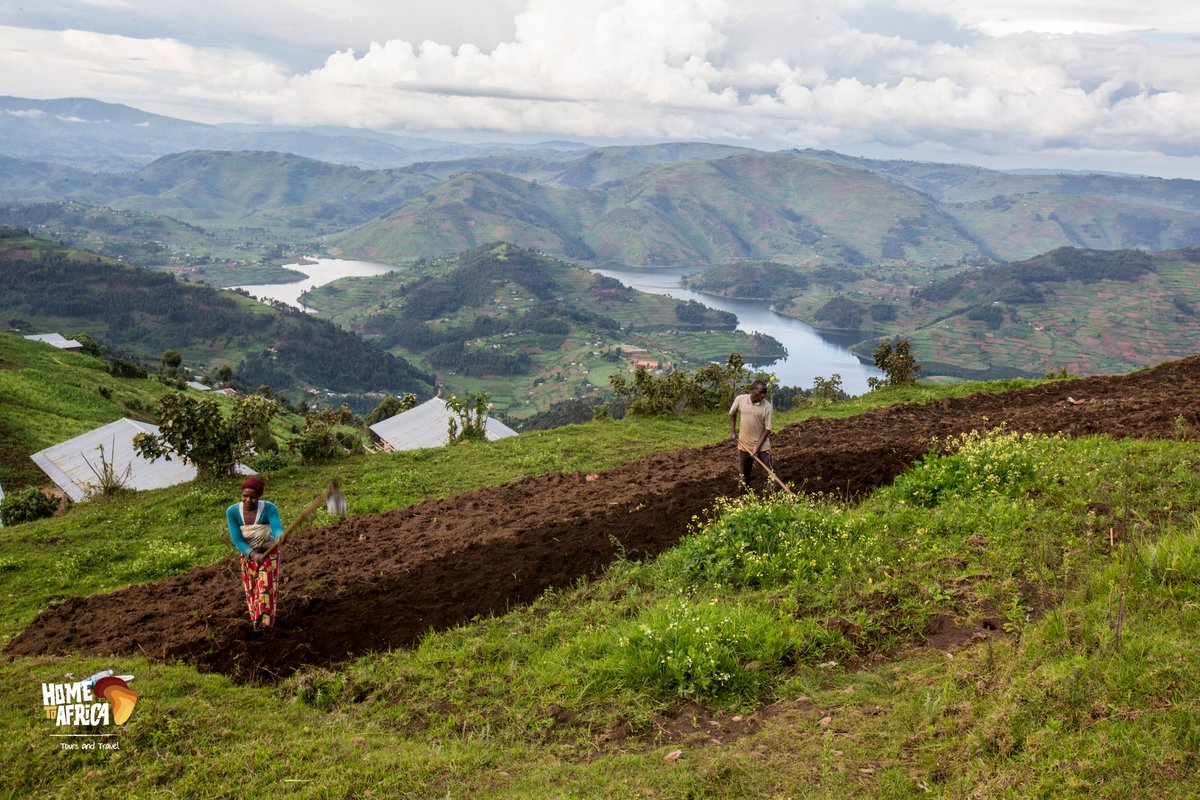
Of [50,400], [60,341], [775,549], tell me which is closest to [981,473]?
[775,549]

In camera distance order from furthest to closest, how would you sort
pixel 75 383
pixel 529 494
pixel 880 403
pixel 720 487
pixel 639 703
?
pixel 75 383 < pixel 880 403 < pixel 529 494 < pixel 720 487 < pixel 639 703

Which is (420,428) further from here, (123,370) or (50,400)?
(123,370)

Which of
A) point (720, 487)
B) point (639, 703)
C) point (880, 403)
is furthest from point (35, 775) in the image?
point (880, 403)

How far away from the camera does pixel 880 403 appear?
24.1 meters

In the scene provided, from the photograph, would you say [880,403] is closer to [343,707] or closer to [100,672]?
[343,707]

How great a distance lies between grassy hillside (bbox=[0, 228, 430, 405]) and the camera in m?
158

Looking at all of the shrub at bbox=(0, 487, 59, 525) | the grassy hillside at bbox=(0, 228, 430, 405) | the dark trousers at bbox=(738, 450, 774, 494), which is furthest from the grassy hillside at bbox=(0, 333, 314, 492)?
the grassy hillside at bbox=(0, 228, 430, 405)

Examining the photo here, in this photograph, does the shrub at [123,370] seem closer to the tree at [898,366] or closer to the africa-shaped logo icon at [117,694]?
the tree at [898,366]

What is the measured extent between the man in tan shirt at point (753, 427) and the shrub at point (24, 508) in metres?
19.0

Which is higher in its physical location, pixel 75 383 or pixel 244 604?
pixel 244 604

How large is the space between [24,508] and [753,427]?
19.9 metres

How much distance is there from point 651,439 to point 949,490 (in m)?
12.5

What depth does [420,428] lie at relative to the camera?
140 feet

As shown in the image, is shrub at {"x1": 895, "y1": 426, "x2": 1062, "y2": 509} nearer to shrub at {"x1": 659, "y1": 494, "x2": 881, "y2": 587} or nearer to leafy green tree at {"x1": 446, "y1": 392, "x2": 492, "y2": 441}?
shrub at {"x1": 659, "y1": 494, "x2": 881, "y2": 587}
